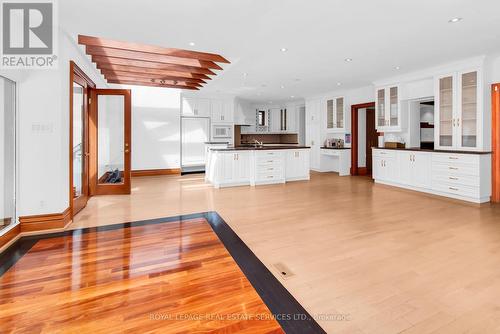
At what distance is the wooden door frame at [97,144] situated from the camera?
5254 millimetres

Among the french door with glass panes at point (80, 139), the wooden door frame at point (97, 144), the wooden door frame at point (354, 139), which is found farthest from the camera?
the wooden door frame at point (354, 139)

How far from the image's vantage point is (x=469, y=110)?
498cm

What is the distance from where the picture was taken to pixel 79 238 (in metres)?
3.15

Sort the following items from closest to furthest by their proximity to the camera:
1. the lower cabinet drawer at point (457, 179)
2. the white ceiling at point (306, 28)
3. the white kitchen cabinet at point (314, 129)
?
the white ceiling at point (306, 28) → the lower cabinet drawer at point (457, 179) → the white kitchen cabinet at point (314, 129)

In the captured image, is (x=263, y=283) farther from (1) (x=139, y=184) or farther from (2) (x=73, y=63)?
(1) (x=139, y=184)

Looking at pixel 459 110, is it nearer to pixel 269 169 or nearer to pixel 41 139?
pixel 269 169

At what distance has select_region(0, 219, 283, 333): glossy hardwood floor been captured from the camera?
1.67 meters

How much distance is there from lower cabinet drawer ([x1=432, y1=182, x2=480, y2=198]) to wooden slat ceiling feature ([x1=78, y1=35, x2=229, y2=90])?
4.75 metres

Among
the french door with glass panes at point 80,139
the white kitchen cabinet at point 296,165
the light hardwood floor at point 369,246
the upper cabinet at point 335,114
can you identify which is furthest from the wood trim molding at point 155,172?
the upper cabinet at point 335,114

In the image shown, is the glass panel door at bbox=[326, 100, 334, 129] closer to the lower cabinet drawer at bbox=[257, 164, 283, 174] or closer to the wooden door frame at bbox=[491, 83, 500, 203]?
the lower cabinet drawer at bbox=[257, 164, 283, 174]

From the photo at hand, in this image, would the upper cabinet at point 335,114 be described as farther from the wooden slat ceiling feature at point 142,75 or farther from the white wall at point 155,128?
the white wall at point 155,128

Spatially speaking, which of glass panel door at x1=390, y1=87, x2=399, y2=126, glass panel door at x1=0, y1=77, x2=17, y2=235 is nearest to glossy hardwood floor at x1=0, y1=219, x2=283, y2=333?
glass panel door at x1=0, y1=77, x2=17, y2=235

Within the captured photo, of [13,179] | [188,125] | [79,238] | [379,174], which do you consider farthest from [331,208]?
[188,125]

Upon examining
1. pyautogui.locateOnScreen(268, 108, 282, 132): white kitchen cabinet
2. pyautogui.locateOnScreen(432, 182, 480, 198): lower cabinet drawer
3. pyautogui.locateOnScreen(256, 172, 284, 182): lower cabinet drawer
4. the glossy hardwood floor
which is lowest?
the glossy hardwood floor
